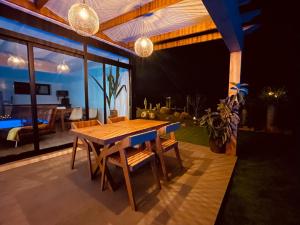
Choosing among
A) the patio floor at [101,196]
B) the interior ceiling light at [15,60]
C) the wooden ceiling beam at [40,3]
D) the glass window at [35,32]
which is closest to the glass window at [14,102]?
the interior ceiling light at [15,60]

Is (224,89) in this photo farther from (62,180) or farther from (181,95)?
(62,180)

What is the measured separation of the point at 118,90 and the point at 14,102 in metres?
4.93

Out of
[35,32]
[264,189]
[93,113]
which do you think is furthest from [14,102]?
[264,189]

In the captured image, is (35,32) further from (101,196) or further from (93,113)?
(101,196)

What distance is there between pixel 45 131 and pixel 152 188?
323 cm

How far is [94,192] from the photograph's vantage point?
5.66ft

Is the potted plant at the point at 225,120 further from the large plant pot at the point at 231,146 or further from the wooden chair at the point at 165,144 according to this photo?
the wooden chair at the point at 165,144

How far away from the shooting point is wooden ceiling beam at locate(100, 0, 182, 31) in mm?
2321

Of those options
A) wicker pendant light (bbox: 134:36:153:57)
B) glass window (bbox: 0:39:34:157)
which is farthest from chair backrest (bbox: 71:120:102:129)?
glass window (bbox: 0:39:34:157)

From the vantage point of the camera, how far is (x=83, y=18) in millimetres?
1801

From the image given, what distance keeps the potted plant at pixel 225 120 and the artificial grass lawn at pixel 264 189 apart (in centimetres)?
45

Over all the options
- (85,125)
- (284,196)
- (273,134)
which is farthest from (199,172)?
(273,134)

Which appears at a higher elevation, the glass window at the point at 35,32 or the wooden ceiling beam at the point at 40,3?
the wooden ceiling beam at the point at 40,3

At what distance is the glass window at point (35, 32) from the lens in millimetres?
2496
